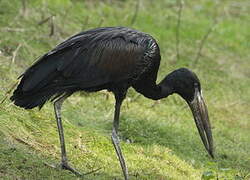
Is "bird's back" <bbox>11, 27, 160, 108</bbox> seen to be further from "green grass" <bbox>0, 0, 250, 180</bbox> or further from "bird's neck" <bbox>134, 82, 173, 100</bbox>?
"green grass" <bbox>0, 0, 250, 180</bbox>

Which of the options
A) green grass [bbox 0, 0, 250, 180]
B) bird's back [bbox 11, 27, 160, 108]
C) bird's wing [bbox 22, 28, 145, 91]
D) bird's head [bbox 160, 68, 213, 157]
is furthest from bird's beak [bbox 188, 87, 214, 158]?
bird's wing [bbox 22, 28, 145, 91]

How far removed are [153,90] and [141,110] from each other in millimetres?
2536

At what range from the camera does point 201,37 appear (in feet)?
46.8

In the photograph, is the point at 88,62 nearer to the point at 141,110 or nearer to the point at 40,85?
the point at 40,85

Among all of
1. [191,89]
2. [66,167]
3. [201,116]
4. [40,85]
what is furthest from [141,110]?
[40,85]

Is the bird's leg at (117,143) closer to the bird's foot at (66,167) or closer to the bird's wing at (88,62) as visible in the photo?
the bird's wing at (88,62)

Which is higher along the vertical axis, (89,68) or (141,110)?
(89,68)

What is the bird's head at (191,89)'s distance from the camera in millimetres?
7898

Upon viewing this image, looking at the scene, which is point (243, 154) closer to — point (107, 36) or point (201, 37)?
point (107, 36)

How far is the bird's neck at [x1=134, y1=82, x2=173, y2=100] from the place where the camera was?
25.5 ft

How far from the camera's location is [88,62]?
7.14 m

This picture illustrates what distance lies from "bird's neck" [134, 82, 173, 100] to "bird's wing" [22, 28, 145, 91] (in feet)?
1.80

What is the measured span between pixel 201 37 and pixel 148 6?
1.81m

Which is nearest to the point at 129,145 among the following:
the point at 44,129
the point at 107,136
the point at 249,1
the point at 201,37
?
the point at 107,136
